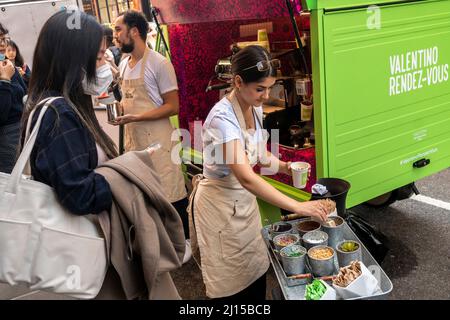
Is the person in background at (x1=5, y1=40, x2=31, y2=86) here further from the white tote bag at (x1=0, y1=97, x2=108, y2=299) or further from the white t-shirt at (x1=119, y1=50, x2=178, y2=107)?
the white tote bag at (x1=0, y1=97, x2=108, y2=299)

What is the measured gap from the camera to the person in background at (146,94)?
3.18 meters

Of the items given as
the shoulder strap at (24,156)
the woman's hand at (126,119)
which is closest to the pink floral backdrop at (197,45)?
the woman's hand at (126,119)

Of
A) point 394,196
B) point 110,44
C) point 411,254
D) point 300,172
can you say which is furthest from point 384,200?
point 110,44

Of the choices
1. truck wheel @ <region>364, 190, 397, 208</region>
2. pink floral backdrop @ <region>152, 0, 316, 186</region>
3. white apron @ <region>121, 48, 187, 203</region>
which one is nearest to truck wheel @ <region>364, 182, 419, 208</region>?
truck wheel @ <region>364, 190, 397, 208</region>

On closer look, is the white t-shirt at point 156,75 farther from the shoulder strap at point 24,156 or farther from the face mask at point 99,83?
the shoulder strap at point 24,156

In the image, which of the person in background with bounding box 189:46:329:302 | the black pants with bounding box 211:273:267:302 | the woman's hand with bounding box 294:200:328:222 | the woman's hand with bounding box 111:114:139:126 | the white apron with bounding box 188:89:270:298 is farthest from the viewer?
the woman's hand with bounding box 111:114:139:126

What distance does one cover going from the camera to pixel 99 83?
5.31 feet

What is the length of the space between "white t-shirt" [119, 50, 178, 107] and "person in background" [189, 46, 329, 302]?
3.66 feet

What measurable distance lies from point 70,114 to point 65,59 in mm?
210

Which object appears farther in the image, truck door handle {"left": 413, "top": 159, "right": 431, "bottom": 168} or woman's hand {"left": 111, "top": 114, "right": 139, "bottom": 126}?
woman's hand {"left": 111, "top": 114, "right": 139, "bottom": 126}

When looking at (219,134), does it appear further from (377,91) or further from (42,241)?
(377,91)

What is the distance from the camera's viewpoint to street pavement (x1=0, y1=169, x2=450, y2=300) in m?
2.83

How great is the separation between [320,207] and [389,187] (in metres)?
1.10

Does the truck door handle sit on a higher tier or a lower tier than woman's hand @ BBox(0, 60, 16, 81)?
lower
